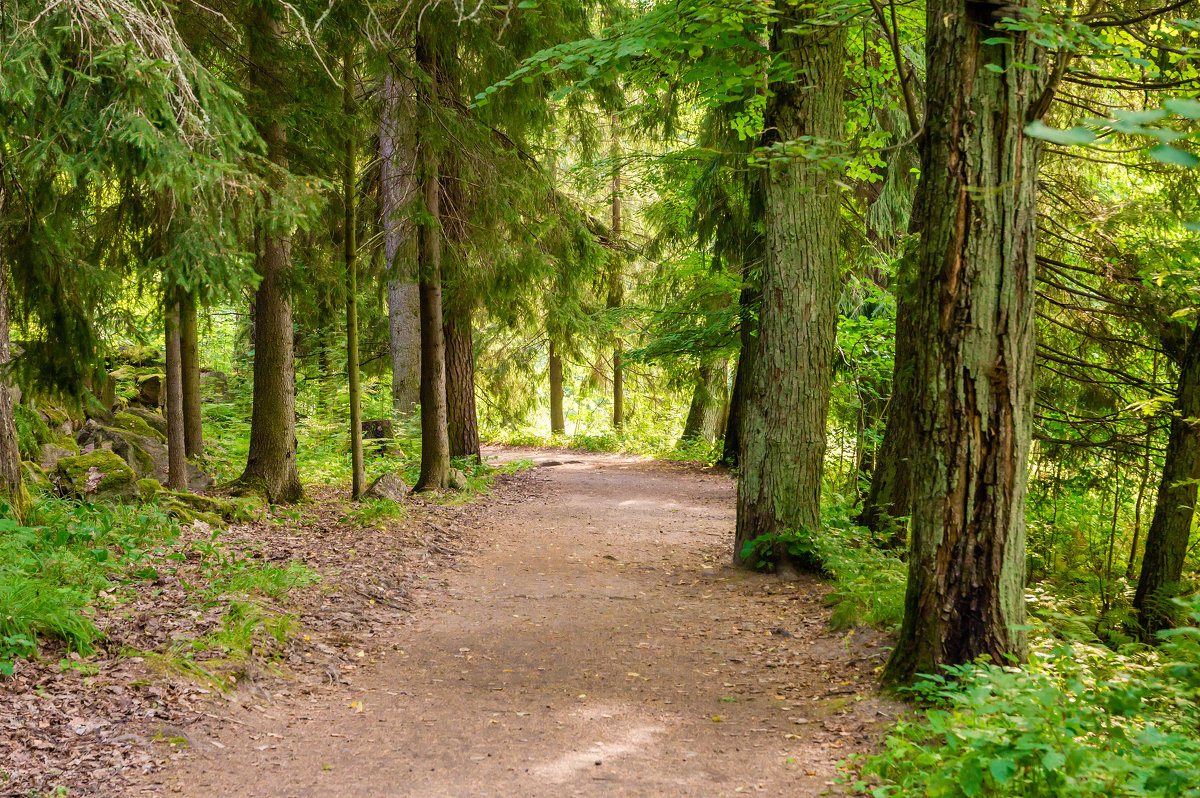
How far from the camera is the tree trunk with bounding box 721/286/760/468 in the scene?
1331 cm

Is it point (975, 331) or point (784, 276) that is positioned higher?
point (784, 276)

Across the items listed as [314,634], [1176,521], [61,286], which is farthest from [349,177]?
[1176,521]

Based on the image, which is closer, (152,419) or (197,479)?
(197,479)

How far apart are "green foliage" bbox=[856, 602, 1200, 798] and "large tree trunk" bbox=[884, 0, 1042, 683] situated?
16.3 inches

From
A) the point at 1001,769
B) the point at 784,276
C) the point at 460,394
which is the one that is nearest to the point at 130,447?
the point at 460,394

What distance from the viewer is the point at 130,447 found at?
9984 millimetres

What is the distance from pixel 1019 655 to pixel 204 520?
698cm

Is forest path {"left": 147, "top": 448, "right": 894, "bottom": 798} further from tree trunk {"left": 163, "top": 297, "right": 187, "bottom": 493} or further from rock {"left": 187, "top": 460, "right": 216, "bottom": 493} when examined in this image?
rock {"left": 187, "top": 460, "right": 216, "bottom": 493}

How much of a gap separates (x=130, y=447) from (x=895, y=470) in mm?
8915

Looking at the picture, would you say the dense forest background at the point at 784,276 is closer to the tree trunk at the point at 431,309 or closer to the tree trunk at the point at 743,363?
the tree trunk at the point at 431,309

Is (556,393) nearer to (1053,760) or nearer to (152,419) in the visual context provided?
(152,419)

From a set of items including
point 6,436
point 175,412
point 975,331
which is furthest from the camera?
point 175,412

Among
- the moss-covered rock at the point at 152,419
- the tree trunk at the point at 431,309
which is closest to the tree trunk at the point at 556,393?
the tree trunk at the point at 431,309

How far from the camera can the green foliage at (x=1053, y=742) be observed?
273 centimetres
